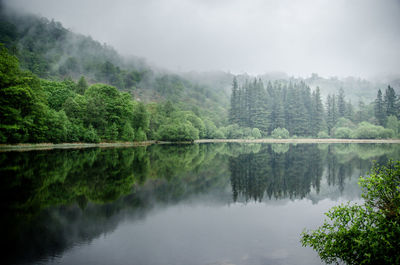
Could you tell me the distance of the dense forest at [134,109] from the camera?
39281mm

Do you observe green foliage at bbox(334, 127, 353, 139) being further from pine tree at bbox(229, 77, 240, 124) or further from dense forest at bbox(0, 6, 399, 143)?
pine tree at bbox(229, 77, 240, 124)

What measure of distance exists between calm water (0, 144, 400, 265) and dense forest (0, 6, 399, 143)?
25302 mm

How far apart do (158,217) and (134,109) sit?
58.3 m

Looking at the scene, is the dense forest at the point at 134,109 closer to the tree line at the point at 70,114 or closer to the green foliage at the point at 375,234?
the tree line at the point at 70,114

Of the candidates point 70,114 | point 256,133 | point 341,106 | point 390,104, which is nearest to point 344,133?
point 341,106

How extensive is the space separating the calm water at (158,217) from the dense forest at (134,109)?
83.0ft

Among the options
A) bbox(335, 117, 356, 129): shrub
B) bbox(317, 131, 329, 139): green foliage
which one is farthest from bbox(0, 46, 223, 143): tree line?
bbox(335, 117, 356, 129): shrub

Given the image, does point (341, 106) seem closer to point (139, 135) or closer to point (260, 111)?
point (260, 111)

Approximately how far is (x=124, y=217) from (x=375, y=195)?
26.0ft

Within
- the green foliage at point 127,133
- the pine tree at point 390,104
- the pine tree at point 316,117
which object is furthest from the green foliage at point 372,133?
the green foliage at point 127,133

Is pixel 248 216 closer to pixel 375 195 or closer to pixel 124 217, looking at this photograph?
pixel 124 217

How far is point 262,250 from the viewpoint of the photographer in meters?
7.53

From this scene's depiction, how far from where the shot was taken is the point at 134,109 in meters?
66.1

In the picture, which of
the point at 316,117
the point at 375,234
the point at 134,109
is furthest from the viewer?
the point at 316,117
